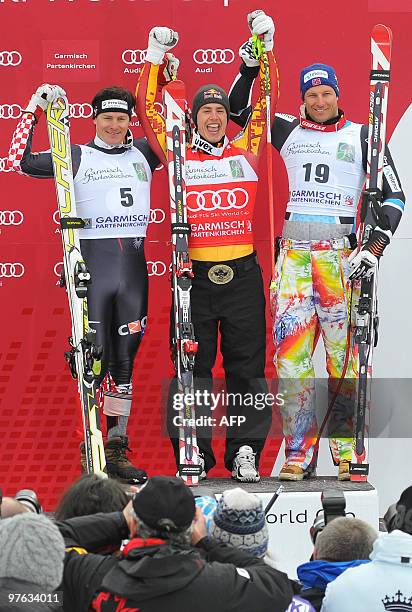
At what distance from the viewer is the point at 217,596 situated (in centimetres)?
314

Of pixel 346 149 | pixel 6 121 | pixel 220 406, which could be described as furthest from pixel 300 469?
pixel 6 121

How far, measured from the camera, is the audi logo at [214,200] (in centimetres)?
631

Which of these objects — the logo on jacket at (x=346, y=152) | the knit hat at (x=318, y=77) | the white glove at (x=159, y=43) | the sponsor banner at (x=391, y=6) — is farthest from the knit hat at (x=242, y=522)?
the sponsor banner at (x=391, y=6)

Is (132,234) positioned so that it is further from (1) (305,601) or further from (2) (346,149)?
(1) (305,601)

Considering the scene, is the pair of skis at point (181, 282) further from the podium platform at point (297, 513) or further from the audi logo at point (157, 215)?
the audi logo at point (157, 215)

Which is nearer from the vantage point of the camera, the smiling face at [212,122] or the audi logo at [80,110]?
the smiling face at [212,122]

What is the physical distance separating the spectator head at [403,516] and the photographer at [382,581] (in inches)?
9.0

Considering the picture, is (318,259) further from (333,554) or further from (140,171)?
(333,554)

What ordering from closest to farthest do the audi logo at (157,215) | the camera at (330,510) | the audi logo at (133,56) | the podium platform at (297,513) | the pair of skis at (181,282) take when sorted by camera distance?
the camera at (330,510), the podium platform at (297,513), the pair of skis at (181,282), the audi logo at (133,56), the audi logo at (157,215)

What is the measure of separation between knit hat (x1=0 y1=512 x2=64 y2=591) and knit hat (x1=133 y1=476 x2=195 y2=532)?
253 mm

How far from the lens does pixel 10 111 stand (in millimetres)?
6820

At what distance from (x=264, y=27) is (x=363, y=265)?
49.3 inches

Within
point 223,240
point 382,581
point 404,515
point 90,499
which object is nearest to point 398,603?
point 382,581

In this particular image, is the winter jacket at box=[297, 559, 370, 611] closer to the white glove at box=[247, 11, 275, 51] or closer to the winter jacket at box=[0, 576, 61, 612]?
the winter jacket at box=[0, 576, 61, 612]
